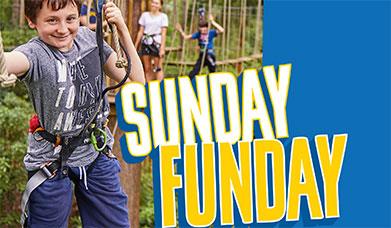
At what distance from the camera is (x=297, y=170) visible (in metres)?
3.84

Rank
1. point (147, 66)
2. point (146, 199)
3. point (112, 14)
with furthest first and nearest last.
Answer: point (146, 199)
point (147, 66)
point (112, 14)

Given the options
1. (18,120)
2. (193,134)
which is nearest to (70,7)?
(193,134)

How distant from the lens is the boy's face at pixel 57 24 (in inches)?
71.3

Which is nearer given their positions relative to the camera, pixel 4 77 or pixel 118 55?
pixel 4 77

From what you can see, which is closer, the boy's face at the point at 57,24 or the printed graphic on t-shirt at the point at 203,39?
the boy's face at the point at 57,24

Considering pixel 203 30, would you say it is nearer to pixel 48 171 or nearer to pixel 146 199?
pixel 146 199

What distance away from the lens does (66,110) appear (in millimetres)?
1889

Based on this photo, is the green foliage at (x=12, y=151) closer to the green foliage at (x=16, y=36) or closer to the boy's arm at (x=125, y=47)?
the green foliage at (x=16, y=36)

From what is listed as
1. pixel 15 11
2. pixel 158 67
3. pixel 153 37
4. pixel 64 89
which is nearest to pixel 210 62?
pixel 158 67

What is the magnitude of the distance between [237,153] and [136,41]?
3.27 ft

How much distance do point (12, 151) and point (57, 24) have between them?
3.07 metres

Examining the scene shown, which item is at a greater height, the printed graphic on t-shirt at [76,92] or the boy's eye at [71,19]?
the boy's eye at [71,19]

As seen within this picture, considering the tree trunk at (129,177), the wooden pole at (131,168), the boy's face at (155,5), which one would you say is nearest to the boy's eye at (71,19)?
the tree trunk at (129,177)

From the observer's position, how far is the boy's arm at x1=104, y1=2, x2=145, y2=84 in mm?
1892
